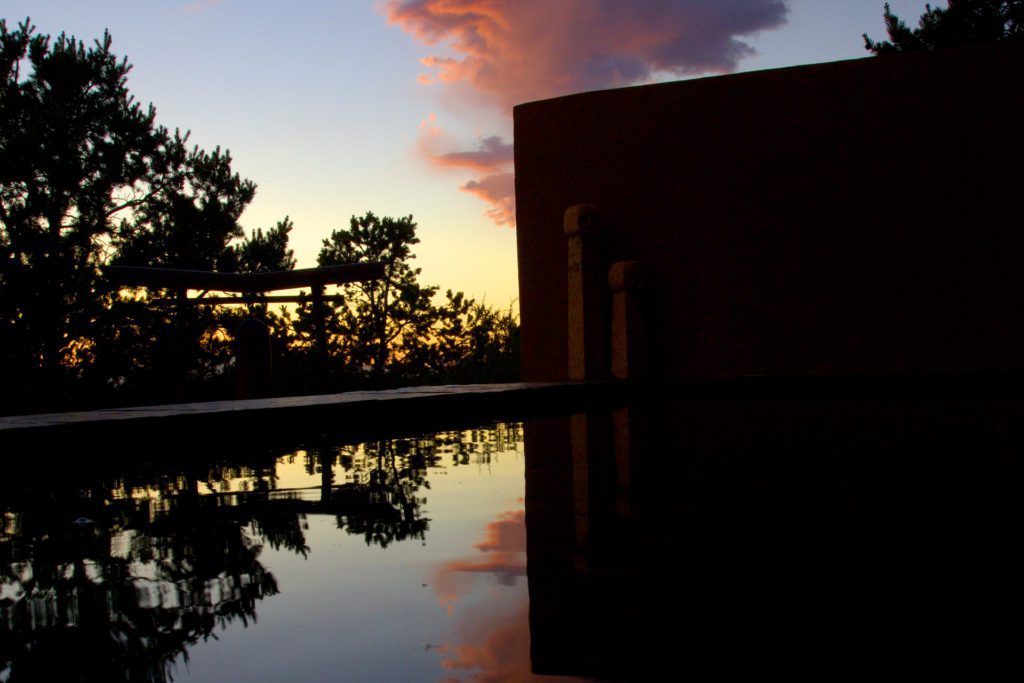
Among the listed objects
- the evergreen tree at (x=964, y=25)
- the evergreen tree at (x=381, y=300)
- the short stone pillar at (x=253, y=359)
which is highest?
the evergreen tree at (x=964, y=25)

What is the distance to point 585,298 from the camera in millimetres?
4941

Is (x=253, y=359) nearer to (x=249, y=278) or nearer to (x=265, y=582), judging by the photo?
(x=249, y=278)

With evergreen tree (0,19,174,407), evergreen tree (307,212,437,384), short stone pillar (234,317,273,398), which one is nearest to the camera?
short stone pillar (234,317,273,398)

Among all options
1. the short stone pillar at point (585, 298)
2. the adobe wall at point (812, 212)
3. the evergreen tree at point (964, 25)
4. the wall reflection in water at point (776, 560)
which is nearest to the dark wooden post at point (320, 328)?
the adobe wall at point (812, 212)

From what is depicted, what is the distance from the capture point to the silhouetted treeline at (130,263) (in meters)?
11.1

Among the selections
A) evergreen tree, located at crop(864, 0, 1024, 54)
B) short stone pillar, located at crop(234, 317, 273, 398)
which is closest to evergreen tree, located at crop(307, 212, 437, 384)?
short stone pillar, located at crop(234, 317, 273, 398)

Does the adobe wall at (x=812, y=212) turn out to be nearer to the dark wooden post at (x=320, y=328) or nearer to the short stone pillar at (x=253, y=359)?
the dark wooden post at (x=320, y=328)

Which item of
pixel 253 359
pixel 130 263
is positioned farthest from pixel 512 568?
pixel 130 263

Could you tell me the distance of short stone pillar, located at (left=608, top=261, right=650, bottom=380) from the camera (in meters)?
4.91

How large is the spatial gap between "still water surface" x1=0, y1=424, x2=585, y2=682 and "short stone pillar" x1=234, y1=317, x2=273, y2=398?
2.44 m

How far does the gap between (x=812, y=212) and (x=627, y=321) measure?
4.25 feet

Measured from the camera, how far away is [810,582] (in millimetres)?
1236

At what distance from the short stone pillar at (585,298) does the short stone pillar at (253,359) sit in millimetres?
1759

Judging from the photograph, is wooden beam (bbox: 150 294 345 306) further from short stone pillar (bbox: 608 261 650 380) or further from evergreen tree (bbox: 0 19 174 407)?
evergreen tree (bbox: 0 19 174 407)
